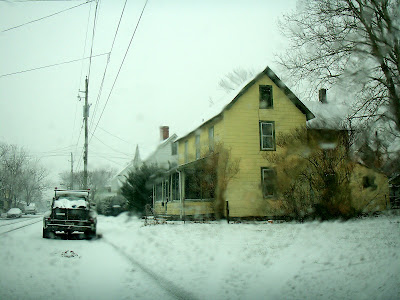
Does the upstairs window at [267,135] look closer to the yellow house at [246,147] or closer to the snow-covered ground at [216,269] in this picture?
the yellow house at [246,147]

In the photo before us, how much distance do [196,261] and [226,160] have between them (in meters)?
12.7

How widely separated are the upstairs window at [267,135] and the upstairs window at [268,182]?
1321 mm

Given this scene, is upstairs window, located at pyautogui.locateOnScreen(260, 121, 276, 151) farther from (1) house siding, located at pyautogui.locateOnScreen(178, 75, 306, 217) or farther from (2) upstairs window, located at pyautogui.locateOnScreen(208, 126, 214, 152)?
(2) upstairs window, located at pyautogui.locateOnScreen(208, 126, 214, 152)

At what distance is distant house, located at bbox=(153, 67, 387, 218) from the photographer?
835 inches

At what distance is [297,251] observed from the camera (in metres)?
9.43

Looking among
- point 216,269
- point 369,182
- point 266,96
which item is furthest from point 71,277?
point 369,182

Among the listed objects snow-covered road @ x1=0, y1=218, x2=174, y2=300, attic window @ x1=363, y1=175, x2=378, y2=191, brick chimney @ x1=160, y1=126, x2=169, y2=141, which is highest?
brick chimney @ x1=160, y1=126, x2=169, y2=141

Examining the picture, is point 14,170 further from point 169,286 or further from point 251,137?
point 169,286

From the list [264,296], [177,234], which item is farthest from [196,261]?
[177,234]

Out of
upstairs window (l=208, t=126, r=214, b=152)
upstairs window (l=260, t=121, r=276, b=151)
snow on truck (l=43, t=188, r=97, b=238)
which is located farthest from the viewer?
upstairs window (l=208, t=126, r=214, b=152)

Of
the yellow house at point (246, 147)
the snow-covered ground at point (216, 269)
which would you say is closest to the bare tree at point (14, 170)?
the yellow house at point (246, 147)

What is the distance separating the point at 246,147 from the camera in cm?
2197

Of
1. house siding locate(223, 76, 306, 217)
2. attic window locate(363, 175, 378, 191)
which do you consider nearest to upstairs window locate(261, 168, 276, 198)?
house siding locate(223, 76, 306, 217)

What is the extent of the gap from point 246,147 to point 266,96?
3.57 m
